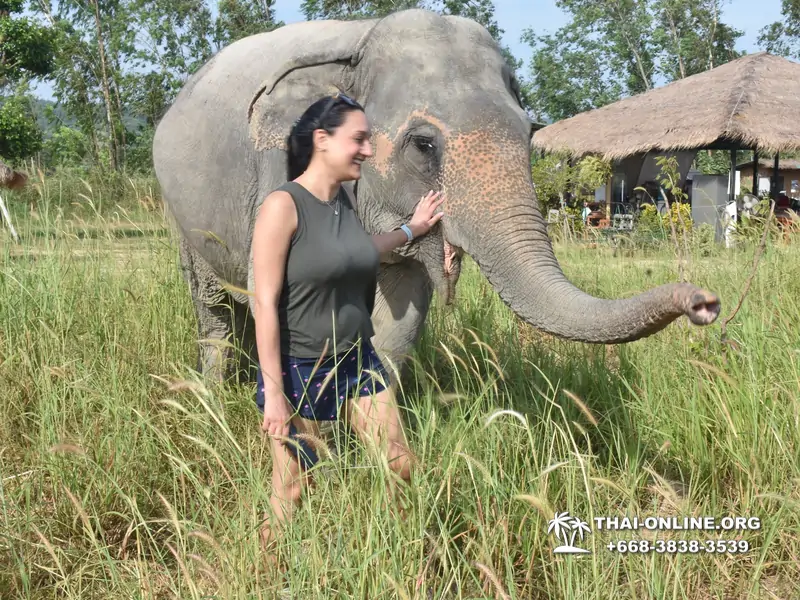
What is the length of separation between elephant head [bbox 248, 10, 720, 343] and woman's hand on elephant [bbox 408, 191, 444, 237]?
0.04m

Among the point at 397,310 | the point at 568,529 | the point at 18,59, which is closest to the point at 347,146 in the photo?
the point at 568,529

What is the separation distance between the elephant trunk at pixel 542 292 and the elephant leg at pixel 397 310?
0.90 m

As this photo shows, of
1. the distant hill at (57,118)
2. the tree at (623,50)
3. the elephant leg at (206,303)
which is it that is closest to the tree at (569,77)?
the tree at (623,50)

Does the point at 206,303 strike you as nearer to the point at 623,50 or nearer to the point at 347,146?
the point at 347,146

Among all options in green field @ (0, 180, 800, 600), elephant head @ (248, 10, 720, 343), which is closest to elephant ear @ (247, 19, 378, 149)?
elephant head @ (248, 10, 720, 343)

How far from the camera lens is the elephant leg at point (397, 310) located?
363 cm

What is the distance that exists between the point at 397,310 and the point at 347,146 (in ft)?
4.47

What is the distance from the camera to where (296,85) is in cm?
308

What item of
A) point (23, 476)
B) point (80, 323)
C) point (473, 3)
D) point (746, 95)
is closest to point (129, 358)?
point (80, 323)

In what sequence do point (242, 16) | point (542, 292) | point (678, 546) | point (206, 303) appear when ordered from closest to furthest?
point (678, 546) → point (542, 292) → point (206, 303) → point (242, 16)

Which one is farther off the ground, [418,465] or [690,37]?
[690,37]

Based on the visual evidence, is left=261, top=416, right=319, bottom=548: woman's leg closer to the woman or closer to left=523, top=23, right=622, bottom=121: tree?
the woman

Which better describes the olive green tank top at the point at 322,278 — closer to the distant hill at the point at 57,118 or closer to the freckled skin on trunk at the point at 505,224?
the freckled skin on trunk at the point at 505,224

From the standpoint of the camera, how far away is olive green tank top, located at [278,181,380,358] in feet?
7.68
